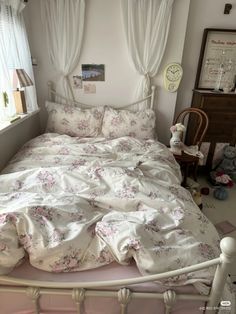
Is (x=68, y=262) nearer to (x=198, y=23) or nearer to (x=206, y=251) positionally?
(x=206, y=251)

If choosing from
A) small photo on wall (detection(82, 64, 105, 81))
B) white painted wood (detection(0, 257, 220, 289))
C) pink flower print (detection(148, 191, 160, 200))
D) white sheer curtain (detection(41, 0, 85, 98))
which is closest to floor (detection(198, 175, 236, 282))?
pink flower print (detection(148, 191, 160, 200))

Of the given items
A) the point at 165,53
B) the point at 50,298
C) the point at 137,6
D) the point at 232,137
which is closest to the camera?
the point at 50,298

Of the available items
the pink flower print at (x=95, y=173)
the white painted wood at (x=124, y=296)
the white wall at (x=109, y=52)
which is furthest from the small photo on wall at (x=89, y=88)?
the white painted wood at (x=124, y=296)

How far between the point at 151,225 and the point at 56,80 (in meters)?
2.24

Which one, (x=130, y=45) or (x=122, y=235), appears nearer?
(x=122, y=235)

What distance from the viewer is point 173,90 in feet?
8.77

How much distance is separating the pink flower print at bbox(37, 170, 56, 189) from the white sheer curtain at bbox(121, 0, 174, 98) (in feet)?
5.52

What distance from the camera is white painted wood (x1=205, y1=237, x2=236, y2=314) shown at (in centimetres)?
74

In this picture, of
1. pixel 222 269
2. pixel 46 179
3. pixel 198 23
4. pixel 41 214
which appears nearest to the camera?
pixel 222 269

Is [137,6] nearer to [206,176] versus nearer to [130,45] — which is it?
[130,45]

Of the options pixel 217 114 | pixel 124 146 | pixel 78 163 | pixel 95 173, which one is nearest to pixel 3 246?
pixel 95 173

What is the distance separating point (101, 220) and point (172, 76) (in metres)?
2.07

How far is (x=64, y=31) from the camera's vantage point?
8.07 feet

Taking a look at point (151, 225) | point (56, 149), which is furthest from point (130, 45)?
point (151, 225)
